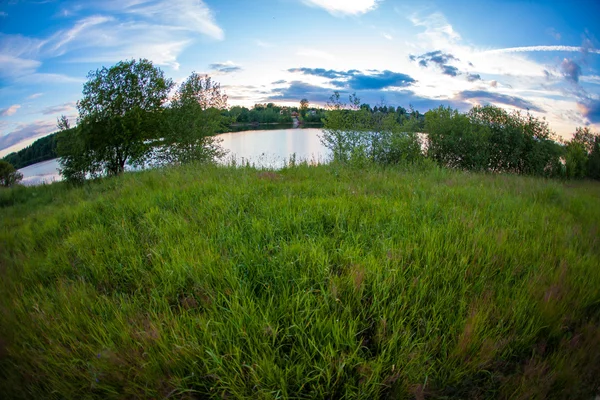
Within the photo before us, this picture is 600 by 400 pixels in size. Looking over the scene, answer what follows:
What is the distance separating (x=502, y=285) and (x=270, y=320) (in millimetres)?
2375

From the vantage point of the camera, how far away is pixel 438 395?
6.26 feet

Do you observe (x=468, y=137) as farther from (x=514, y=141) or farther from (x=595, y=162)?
(x=595, y=162)

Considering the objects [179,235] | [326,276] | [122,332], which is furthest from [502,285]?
[179,235]

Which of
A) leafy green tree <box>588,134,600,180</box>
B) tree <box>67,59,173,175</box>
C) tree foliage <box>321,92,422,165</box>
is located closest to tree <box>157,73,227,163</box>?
tree <box>67,59,173,175</box>

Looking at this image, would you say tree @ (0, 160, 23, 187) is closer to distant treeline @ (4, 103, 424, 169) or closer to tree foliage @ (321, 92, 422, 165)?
distant treeline @ (4, 103, 424, 169)

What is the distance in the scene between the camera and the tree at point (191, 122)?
37.4m

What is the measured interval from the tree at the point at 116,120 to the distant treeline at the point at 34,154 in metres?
24.2

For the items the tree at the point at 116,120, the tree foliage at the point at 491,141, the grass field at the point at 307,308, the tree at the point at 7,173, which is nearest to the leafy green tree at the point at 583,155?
the tree foliage at the point at 491,141

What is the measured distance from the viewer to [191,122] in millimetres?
38531

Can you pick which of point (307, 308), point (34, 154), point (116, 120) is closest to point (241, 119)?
point (34, 154)

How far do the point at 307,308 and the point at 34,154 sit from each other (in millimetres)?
70969

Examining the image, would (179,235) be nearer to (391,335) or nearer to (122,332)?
(122,332)

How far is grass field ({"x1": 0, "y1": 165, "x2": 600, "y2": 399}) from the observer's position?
1947 mm

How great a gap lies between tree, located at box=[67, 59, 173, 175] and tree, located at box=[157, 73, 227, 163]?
2404 mm
